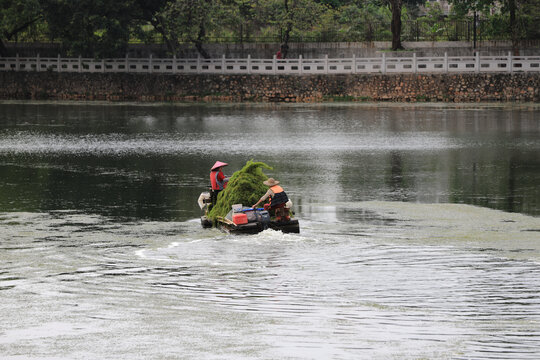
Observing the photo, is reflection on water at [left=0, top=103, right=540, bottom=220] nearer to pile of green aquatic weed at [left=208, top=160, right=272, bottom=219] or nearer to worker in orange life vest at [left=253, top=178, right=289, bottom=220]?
pile of green aquatic weed at [left=208, top=160, right=272, bottom=219]

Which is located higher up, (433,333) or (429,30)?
(429,30)

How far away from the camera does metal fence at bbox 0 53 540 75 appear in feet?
172

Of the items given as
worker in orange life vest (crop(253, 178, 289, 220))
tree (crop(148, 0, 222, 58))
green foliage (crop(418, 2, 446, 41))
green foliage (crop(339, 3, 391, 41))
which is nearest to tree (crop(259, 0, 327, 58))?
green foliage (crop(339, 3, 391, 41))

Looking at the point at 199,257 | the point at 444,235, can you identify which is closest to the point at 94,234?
the point at 199,257

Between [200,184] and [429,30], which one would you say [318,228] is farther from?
[429,30]

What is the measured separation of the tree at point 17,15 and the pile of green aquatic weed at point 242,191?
4121 centimetres

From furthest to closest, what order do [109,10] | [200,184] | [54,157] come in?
[109,10]
[54,157]
[200,184]

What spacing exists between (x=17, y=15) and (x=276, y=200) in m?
45.5

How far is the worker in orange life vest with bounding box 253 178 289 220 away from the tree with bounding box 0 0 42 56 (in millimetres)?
42560

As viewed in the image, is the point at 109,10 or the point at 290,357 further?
the point at 109,10

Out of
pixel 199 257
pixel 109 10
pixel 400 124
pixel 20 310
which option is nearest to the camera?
pixel 20 310

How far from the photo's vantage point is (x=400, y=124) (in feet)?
134

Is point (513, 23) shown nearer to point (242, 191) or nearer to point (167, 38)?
point (167, 38)

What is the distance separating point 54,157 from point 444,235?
16748mm
